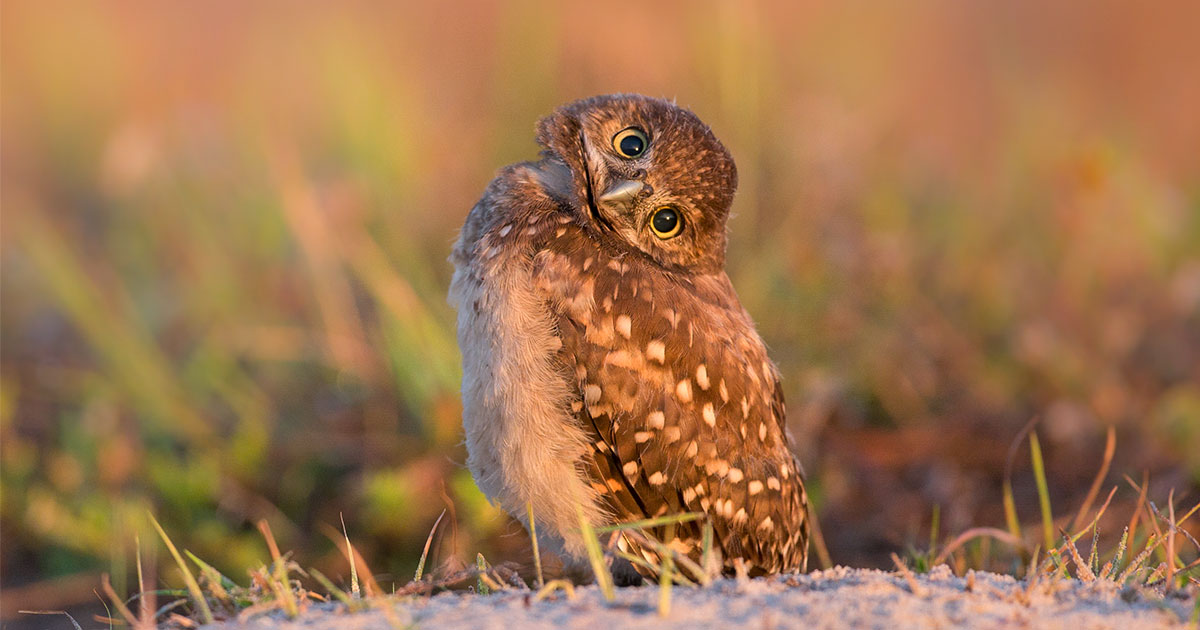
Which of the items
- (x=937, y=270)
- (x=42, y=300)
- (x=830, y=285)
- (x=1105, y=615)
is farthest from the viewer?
(x=42, y=300)

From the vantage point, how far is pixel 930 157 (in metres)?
6.80

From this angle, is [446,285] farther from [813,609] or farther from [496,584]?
[813,609]

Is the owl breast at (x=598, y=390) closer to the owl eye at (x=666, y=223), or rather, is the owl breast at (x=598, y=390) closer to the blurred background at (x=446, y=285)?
the owl eye at (x=666, y=223)

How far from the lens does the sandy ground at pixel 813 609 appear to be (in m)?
2.09

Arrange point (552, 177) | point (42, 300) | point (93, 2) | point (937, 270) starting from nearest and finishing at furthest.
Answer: point (552, 177) < point (937, 270) < point (42, 300) < point (93, 2)

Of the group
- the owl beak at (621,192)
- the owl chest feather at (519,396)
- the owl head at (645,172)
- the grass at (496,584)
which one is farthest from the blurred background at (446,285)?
the owl beak at (621,192)

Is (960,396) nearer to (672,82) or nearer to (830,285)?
(830,285)

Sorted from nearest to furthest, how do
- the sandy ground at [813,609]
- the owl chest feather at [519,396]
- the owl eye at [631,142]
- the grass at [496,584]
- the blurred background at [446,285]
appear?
the sandy ground at [813,609] → the grass at [496,584] → the owl chest feather at [519,396] → the owl eye at [631,142] → the blurred background at [446,285]

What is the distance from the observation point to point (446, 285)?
5406mm

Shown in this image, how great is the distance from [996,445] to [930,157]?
2.54 m

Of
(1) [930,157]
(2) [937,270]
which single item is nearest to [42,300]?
(2) [937,270]

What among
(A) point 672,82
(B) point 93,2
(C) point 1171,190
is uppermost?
(B) point 93,2

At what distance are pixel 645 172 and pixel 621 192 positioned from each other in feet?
0.40

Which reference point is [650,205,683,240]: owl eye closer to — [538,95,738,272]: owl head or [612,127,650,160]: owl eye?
[538,95,738,272]: owl head
